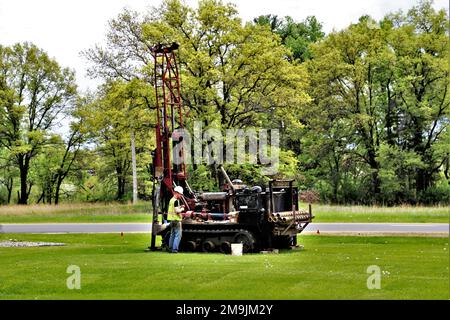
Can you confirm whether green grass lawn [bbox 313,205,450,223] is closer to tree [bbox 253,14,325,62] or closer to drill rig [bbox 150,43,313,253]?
drill rig [bbox 150,43,313,253]

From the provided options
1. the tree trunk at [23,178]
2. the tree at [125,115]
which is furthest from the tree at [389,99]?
the tree trunk at [23,178]

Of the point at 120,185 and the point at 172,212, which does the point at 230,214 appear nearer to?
the point at 172,212

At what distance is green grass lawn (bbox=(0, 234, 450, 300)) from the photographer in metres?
12.0

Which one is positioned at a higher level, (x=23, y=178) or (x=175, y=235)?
(x=23, y=178)

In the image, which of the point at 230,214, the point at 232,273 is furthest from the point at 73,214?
the point at 232,273

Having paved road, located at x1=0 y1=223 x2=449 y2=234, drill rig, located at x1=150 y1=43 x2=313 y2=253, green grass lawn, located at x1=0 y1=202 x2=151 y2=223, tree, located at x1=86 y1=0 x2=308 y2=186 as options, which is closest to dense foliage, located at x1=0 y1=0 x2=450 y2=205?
tree, located at x1=86 y1=0 x2=308 y2=186

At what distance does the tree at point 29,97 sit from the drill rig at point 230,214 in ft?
119

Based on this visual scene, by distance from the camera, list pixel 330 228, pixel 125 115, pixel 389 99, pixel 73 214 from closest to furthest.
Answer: pixel 330 228 → pixel 125 115 → pixel 73 214 → pixel 389 99

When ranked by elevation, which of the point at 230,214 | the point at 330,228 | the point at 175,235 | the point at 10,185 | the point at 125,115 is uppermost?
the point at 125,115

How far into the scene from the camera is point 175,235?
19578 millimetres

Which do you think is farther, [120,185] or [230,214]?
[120,185]

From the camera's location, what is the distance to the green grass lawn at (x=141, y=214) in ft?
109

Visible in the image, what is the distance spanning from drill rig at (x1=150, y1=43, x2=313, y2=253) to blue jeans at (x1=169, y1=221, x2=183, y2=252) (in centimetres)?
48

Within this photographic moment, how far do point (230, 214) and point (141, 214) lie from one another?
2065cm
